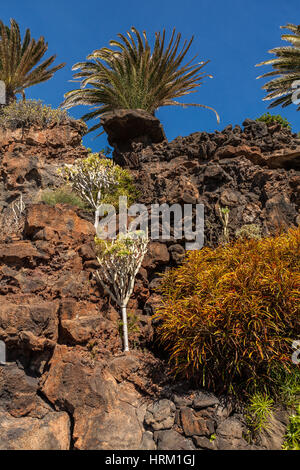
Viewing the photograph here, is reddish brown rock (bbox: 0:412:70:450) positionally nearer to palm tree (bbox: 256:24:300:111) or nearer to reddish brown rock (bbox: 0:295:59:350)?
reddish brown rock (bbox: 0:295:59:350)

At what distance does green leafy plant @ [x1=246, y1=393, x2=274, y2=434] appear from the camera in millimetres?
3984

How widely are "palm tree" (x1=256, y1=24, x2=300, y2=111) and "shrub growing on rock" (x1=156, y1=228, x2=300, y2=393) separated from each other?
11355 mm

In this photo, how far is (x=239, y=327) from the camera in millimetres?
4398

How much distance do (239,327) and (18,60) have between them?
13818 millimetres

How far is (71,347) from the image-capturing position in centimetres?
472

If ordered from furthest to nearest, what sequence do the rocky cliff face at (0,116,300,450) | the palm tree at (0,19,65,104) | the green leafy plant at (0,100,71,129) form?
1. the palm tree at (0,19,65,104)
2. the green leafy plant at (0,100,71,129)
3. the rocky cliff face at (0,116,300,450)

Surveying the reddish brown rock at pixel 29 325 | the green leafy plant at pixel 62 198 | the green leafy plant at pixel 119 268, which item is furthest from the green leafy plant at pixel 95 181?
the reddish brown rock at pixel 29 325

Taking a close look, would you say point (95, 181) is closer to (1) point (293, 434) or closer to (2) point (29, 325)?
(2) point (29, 325)

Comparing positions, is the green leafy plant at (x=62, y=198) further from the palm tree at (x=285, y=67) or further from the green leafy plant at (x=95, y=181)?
the palm tree at (x=285, y=67)

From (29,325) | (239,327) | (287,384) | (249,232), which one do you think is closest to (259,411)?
(287,384)

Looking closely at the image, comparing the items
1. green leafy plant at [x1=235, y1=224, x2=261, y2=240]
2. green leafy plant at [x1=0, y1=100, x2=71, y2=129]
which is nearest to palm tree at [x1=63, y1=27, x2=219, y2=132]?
green leafy plant at [x1=0, y1=100, x2=71, y2=129]

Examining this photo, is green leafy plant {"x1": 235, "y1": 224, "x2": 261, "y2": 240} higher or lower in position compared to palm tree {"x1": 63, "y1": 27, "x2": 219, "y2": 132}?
lower

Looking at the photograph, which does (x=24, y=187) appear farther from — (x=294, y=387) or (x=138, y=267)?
(x=294, y=387)
